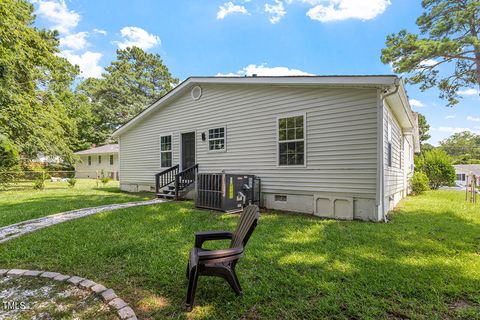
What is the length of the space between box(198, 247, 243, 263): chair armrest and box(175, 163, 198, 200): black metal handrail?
269 inches

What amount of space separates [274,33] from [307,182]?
8.71 m

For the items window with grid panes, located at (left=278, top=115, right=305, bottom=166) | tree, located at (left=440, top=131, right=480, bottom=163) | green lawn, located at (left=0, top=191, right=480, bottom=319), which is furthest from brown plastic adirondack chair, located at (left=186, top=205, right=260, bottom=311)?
tree, located at (left=440, top=131, right=480, bottom=163)

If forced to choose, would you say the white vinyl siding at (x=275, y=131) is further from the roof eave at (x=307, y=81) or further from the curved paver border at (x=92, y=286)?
the curved paver border at (x=92, y=286)

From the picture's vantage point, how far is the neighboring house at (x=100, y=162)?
2559 centimetres

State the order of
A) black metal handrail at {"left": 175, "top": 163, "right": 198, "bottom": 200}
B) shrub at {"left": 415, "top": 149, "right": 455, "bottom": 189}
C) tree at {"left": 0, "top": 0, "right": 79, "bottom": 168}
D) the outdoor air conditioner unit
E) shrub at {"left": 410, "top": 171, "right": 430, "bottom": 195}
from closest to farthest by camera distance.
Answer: the outdoor air conditioner unit
black metal handrail at {"left": 175, "top": 163, "right": 198, "bottom": 200}
tree at {"left": 0, "top": 0, "right": 79, "bottom": 168}
shrub at {"left": 410, "top": 171, "right": 430, "bottom": 195}
shrub at {"left": 415, "top": 149, "right": 455, "bottom": 189}

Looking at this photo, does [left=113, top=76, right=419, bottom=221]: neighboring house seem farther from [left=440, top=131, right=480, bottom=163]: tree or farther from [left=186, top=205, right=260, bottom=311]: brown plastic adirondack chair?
[left=440, top=131, right=480, bottom=163]: tree

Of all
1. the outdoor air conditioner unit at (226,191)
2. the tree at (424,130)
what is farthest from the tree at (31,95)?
the tree at (424,130)

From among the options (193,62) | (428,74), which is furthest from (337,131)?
(193,62)

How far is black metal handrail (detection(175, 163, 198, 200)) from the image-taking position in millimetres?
9078

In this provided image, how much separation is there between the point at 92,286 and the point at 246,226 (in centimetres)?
175

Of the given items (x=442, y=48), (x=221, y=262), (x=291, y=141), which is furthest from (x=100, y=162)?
(x=442, y=48)

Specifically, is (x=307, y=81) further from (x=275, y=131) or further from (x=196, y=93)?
(x=196, y=93)

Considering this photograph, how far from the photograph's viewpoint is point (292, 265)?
3367 millimetres

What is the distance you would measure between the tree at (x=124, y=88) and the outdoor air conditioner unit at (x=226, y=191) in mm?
28080
